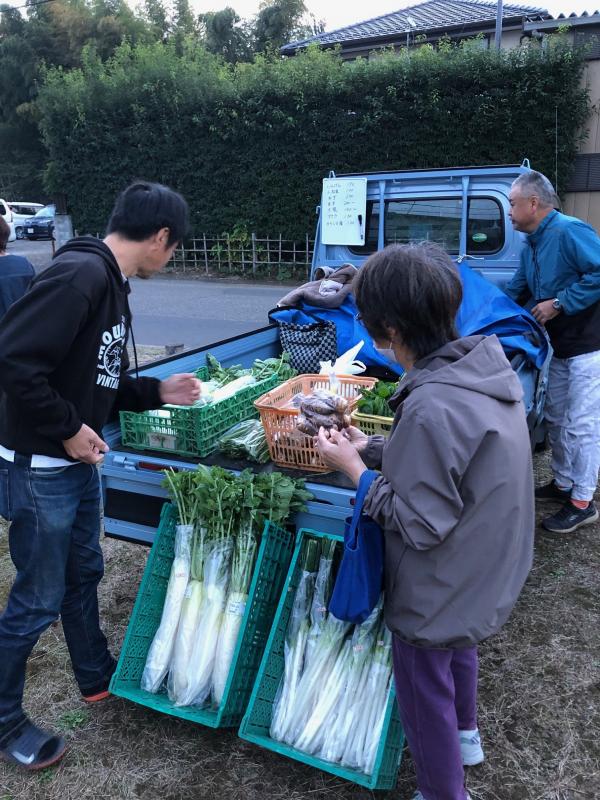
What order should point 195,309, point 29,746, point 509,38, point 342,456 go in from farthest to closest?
point 509,38
point 195,309
point 29,746
point 342,456

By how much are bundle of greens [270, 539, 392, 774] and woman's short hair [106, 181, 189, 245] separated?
4.30 ft

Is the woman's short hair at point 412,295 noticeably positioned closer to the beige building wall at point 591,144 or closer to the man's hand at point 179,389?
the man's hand at point 179,389

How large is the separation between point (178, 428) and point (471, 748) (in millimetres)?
1755

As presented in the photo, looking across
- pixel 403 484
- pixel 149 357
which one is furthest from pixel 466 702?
pixel 149 357

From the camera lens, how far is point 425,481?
60.5 inches

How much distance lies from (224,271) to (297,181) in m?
3.24

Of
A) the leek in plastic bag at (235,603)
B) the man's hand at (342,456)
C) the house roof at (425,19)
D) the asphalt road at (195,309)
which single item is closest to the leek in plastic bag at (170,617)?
the leek in plastic bag at (235,603)

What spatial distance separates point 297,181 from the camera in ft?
50.0

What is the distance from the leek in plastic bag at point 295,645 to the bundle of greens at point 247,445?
547 millimetres

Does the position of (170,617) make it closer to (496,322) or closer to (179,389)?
(179,389)

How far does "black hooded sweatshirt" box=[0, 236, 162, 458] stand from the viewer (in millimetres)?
1885

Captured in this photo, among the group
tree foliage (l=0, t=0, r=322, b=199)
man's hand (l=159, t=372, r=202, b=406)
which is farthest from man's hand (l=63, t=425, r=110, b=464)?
tree foliage (l=0, t=0, r=322, b=199)

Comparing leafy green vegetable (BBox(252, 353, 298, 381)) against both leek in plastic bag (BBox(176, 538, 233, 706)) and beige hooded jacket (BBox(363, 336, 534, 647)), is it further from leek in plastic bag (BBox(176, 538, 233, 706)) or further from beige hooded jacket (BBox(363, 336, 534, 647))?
beige hooded jacket (BBox(363, 336, 534, 647))

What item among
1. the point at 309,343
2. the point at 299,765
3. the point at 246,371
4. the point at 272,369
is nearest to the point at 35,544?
the point at 299,765
